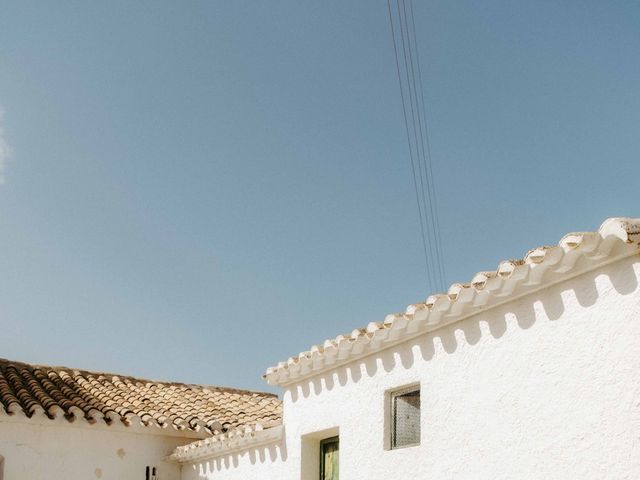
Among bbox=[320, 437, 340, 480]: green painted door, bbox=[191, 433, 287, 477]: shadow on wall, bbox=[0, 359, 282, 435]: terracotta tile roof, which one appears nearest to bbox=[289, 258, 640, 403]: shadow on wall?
bbox=[320, 437, 340, 480]: green painted door

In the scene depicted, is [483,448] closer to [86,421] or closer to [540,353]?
[540,353]

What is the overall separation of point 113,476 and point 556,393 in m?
8.91

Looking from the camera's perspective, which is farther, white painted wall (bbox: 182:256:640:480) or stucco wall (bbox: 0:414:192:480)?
stucco wall (bbox: 0:414:192:480)

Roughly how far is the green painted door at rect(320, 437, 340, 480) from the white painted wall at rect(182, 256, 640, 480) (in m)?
0.56

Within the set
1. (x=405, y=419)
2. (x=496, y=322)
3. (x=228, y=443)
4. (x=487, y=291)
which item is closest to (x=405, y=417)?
(x=405, y=419)

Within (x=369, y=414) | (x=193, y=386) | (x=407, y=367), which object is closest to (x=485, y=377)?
(x=407, y=367)

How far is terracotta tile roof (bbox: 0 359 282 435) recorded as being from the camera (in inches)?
537

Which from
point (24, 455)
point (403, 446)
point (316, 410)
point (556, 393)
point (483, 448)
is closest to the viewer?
point (556, 393)

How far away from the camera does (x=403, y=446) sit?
8.69 meters

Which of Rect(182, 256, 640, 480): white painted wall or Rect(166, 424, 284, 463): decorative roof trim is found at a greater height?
Rect(166, 424, 284, 463): decorative roof trim

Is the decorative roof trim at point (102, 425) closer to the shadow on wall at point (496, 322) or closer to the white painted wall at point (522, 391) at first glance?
the shadow on wall at point (496, 322)

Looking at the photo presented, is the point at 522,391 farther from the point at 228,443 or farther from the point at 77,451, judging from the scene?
the point at 77,451

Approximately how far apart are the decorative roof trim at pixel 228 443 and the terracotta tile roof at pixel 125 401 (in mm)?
781

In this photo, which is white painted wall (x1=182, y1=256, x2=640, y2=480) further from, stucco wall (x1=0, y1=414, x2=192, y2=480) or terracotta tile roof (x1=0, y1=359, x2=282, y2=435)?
stucco wall (x1=0, y1=414, x2=192, y2=480)
